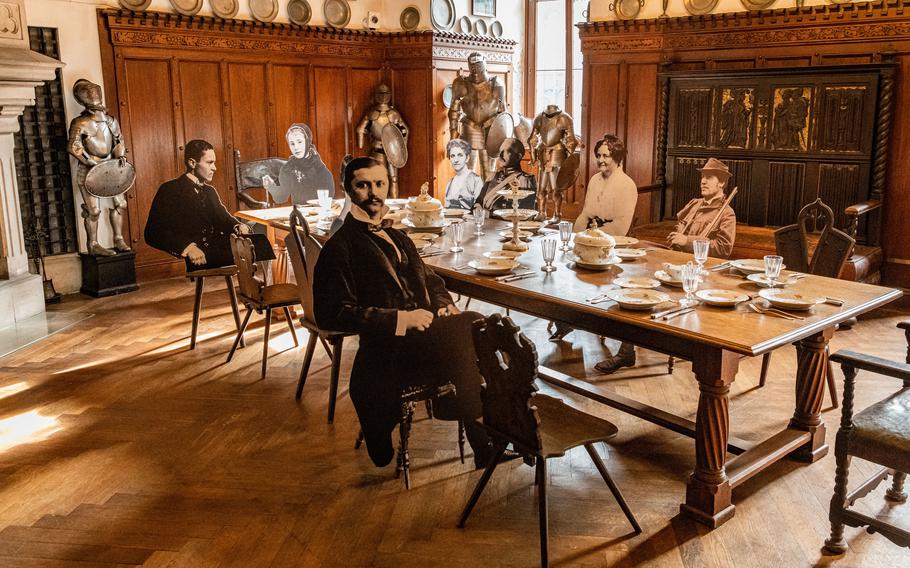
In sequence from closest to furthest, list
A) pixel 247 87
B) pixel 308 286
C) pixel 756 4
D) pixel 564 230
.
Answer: pixel 564 230 → pixel 308 286 → pixel 756 4 → pixel 247 87

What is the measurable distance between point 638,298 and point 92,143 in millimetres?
5422

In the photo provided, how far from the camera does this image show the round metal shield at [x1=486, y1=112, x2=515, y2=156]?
8648 mm

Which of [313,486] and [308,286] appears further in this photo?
[308,286]

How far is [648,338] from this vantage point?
10.8 ft

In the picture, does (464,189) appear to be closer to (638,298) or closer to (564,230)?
(564,230)

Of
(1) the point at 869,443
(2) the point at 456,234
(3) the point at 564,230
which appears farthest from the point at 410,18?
(1) the point at 869,443

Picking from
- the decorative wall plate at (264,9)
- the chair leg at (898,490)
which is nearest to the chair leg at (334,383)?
the chair leg at (898,490)

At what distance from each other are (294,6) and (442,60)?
1.83 metres

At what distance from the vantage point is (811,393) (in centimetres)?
378

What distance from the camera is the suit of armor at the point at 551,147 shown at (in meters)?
7.36

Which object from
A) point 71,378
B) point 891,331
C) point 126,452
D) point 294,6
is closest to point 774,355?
point 891,331

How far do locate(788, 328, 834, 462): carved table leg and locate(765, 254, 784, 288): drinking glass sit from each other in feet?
1.11

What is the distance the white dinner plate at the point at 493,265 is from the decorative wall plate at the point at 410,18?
6.00m

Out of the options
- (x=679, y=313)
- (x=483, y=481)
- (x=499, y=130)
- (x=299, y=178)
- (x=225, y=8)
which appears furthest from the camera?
(x=499, y=130)
